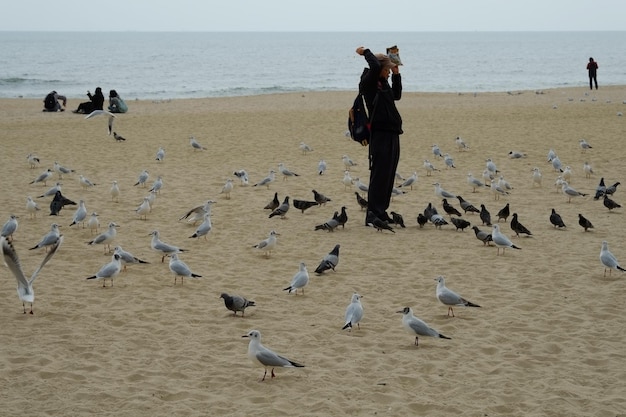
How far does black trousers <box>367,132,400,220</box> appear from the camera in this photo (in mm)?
12281

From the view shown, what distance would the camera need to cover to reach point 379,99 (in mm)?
12062

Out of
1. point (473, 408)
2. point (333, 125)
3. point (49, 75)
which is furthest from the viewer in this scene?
point (49, 75)

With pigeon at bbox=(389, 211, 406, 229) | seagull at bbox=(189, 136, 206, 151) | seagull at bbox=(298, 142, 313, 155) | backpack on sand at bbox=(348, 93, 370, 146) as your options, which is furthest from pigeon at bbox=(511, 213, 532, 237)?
seagull at bbox=(189, 136, 206, 151)

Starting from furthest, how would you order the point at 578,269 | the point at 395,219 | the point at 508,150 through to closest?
the point at 508,150, the point at 395,219, the point at 578,269

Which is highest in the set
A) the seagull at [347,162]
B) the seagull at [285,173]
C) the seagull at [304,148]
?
the seagull at [304,148]

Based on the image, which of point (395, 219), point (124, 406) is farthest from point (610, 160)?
point (124, 406)

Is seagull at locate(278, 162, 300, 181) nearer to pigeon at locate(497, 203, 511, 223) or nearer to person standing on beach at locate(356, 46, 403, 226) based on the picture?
person standing on beach at locate(356, 46, 403, 226)

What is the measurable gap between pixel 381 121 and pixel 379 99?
0.38m

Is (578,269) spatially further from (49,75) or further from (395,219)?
(49,75)

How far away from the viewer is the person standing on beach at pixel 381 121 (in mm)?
12016

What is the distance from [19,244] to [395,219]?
5979mm

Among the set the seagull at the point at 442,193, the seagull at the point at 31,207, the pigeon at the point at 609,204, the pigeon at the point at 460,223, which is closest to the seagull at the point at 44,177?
the seagull at the point at 31,207

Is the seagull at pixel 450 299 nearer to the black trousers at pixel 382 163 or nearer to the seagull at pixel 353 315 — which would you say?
the seagull at pixel 353 315

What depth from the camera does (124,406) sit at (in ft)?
20.0
